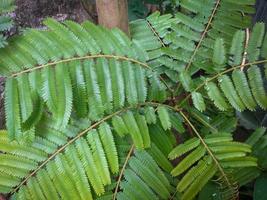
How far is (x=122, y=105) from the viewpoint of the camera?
4.58 ft

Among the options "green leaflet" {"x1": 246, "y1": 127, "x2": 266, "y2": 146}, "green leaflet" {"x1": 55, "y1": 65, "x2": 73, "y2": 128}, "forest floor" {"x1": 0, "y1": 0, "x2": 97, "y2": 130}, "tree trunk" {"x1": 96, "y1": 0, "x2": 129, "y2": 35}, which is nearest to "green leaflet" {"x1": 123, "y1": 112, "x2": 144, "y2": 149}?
"green leaflet" {"x1": 55, "y1": 65, "x2": 73, "y2": 128}

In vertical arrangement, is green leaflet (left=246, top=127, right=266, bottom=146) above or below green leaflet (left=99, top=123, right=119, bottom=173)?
below

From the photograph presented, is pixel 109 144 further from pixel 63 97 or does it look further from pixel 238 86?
pixel 238 86

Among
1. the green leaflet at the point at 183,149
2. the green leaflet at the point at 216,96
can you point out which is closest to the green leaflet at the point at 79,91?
the green leaflet at the point at 183,149

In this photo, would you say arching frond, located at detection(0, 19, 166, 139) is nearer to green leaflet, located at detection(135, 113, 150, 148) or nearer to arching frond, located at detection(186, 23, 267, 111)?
green leaflet, located at detection(135, 113, 150, 148)

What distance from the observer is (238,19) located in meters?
1.61

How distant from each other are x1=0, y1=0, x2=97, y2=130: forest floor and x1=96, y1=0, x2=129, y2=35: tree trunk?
577 millimetres

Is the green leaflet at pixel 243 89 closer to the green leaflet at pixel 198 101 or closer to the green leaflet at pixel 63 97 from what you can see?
the green leaflet at pixel 198 101

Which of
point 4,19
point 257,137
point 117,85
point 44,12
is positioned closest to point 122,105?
point 117,85

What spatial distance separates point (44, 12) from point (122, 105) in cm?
88

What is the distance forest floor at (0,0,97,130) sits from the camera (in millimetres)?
1913

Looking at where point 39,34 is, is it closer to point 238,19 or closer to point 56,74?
point 56,74

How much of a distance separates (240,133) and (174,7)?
3.00 ft

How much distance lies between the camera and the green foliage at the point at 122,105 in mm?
1301
